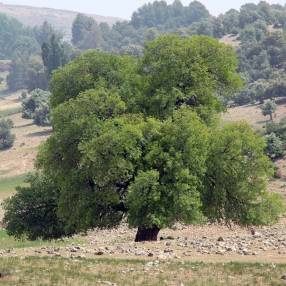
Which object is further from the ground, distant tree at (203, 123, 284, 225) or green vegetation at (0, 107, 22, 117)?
distant tree at (203, 123, 284, 225)

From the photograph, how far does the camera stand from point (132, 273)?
22453mm

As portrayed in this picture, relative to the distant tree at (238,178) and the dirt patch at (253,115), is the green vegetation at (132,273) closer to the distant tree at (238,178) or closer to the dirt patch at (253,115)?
the distant tree at (238,178)

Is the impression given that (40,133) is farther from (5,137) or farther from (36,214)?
(36,214)

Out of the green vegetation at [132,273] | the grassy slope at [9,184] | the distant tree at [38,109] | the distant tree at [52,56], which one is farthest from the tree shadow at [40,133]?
the green vegetation at [132,273]

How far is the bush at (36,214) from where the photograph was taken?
38.7m

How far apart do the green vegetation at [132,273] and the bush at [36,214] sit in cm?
1470

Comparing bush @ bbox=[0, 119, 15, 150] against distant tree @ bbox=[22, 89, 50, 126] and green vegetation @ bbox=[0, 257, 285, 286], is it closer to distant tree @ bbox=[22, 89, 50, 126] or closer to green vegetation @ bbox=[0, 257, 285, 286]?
distant tree @ bbox=[22, 89, 50, 126]

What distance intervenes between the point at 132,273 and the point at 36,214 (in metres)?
18.0

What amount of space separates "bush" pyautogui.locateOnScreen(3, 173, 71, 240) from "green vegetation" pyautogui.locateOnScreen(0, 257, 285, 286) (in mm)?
14702

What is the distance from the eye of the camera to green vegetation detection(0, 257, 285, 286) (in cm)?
2142

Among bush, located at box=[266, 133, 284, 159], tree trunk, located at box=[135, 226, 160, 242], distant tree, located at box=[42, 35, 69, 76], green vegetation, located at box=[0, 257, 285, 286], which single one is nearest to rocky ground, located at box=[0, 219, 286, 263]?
green vegetation, located at box=[0, 257, 285, 286]

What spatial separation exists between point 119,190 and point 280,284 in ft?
39.7

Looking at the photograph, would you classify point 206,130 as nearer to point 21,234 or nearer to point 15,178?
point 21,234

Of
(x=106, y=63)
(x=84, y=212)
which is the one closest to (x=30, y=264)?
(x=84, y=212)
